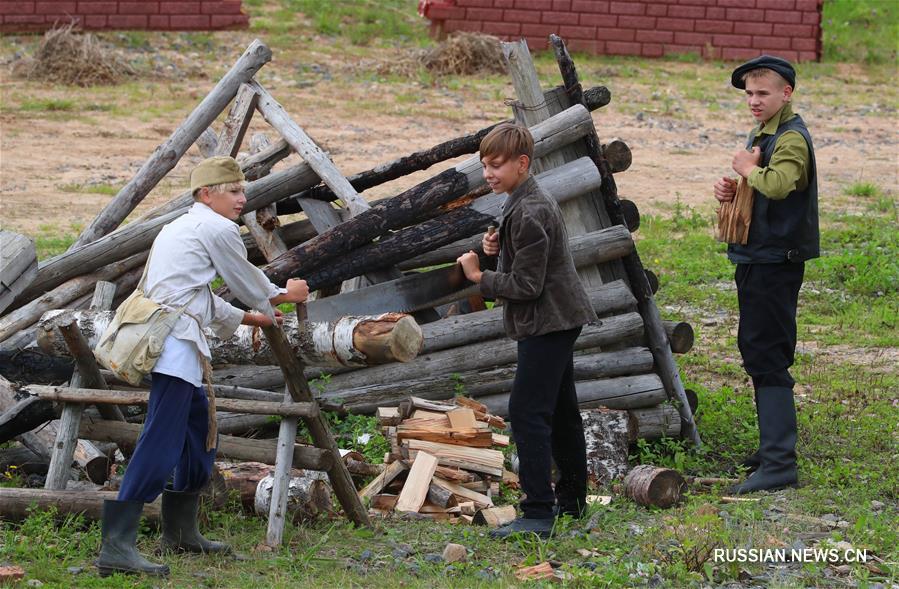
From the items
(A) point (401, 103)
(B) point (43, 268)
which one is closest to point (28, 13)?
(A) point (401, 103)

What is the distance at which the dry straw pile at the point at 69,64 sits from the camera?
1852cm

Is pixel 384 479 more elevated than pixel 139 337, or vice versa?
pixel 139 337

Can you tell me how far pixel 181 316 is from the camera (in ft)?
16.1

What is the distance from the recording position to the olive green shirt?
614 centimetres

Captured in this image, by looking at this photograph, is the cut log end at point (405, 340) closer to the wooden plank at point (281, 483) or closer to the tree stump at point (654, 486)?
the wooden plank at point (281, 483)

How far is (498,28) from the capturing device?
21781 mm

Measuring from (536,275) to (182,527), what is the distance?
6.23 ft

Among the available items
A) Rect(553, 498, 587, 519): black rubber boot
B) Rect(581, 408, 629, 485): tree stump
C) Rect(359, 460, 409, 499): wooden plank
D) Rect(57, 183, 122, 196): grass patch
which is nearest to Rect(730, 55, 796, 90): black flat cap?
Rect(581, 408, 629, 485): tree stump

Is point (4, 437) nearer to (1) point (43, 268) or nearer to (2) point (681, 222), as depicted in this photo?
(1) point (43, 268)

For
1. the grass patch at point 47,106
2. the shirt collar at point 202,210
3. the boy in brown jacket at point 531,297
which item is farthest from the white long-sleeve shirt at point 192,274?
the grass patch at point 47,106

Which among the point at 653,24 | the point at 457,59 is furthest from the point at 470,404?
the point at 653,24

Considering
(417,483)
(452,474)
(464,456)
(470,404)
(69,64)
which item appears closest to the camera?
(417,483)

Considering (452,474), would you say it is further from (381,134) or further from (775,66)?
(381,134)

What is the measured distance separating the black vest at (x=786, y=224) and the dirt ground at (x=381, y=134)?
7032 mm
